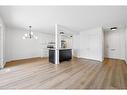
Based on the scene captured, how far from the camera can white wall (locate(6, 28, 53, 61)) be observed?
19.6 ft

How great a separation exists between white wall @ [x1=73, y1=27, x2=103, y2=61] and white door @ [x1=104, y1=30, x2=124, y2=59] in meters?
1.85

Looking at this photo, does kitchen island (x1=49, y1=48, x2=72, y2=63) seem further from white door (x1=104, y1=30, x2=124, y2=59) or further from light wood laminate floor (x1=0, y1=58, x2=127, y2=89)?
white door (x1=104, y1=30, x2=124, y2=59)

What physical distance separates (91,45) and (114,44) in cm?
217

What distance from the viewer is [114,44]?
7.07 meters

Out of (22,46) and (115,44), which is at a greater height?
(115,44)

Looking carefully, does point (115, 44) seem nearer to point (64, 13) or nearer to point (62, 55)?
point (62, 55)

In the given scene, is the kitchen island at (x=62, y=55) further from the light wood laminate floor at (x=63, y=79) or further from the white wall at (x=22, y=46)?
the white wall at (x=22, y=46)

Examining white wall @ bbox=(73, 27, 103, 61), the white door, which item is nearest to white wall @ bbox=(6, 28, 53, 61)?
white wall @ bbox=(73, 27, 103, 61)

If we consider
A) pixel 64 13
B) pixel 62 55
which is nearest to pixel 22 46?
pixel 62 55
